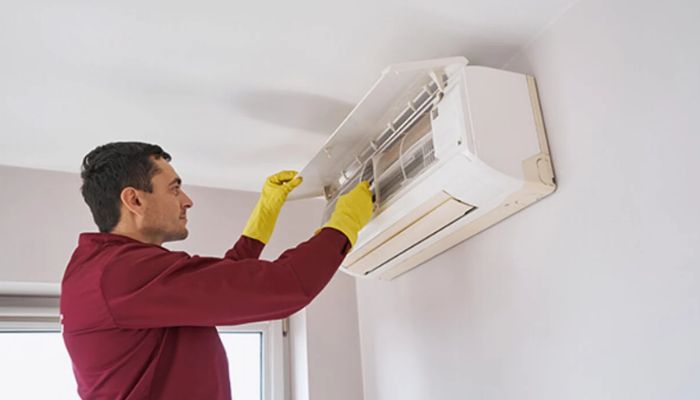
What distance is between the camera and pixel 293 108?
170cm

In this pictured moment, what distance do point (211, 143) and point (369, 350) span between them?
86cm

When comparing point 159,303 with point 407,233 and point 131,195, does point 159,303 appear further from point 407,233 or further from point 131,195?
point 407,233

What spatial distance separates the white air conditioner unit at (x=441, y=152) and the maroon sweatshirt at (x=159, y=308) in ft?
1.15

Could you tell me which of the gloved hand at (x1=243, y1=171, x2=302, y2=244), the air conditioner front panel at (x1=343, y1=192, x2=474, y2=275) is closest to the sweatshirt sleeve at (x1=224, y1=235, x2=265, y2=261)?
the gloved hand at (x1=243, y1=171, x2=302, y2=244)

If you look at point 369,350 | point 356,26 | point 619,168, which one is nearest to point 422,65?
point 356,26

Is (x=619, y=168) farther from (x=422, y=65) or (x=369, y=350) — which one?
(x=369, y=350)

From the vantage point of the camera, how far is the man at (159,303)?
1105 mm

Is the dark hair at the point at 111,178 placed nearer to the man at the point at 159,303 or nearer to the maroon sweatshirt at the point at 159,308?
the man at the point at 159,303

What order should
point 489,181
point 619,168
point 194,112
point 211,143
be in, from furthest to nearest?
point 211,143 → point 194,112 → point 489,181 → point 619,168

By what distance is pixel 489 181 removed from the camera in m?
1.28

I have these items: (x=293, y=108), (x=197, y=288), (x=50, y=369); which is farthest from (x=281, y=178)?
(x=50, y=369)

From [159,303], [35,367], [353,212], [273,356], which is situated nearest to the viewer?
[159,303]

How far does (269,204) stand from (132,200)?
445mm

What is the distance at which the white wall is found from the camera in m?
1.04
